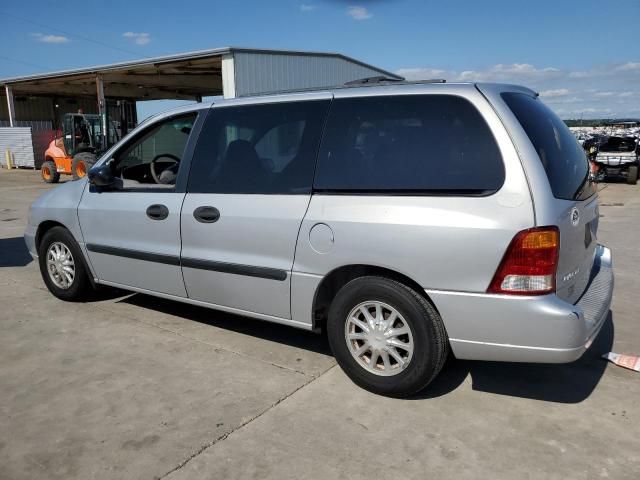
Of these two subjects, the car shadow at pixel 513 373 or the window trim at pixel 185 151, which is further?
the window trim at pixel 185 151

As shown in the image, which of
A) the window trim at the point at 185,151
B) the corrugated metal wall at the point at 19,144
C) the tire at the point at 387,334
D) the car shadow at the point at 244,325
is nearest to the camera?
the tire at the point at 387,334

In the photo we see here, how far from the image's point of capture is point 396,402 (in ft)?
10.1

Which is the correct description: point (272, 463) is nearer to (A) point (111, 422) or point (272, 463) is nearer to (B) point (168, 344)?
(A) point (111, 422)

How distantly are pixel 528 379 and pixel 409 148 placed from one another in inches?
65.5

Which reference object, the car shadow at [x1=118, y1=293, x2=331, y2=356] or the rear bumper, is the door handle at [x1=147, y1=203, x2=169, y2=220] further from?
the rear bumper

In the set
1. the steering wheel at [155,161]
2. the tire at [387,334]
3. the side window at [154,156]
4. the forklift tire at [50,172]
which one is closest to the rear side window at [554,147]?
the tire at [387,334]

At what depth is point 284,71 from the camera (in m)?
16.7

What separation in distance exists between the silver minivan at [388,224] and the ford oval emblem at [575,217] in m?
0.02

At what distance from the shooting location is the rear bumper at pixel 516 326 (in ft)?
8.58

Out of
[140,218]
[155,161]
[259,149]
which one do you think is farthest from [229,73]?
[259,149]

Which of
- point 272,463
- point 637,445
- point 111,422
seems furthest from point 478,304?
point 111,422

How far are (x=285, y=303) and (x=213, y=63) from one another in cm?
1682

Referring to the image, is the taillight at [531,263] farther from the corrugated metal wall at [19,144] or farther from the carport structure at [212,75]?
the corrugated metal wall at [19,144]

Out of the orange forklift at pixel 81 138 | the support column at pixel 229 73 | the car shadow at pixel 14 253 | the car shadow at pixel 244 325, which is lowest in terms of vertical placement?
the car shadow at pixel 244 325
